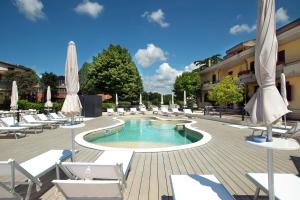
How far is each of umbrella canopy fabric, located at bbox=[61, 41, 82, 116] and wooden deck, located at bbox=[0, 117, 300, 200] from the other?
1650 millimetres

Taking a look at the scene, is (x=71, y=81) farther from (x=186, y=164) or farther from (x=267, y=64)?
(x=267, y=64)

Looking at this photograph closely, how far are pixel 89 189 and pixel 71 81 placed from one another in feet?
11.9

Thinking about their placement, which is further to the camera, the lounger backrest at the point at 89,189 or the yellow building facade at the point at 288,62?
the yellow building facade at the point at 288,62

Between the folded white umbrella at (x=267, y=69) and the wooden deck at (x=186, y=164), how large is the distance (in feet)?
6.02

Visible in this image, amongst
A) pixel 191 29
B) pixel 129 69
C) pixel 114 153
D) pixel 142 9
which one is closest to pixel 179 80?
pixel 129 69

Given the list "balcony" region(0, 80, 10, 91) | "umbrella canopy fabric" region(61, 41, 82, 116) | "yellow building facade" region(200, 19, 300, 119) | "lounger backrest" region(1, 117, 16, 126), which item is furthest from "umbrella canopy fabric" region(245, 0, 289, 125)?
"balcony" region(0, 80, 10, 91)

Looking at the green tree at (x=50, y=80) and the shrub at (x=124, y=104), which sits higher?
the green tree at (x=50, y=80)

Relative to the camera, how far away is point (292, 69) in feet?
57.2

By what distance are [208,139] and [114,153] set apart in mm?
5093

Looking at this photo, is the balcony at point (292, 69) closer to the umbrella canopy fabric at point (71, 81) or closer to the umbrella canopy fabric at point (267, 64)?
the umbrella canopy fabric at point (71, 81)

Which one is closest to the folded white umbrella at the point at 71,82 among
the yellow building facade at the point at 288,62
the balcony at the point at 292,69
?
the yellow building facade at the point at 288,62

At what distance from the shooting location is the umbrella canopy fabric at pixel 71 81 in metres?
6.01

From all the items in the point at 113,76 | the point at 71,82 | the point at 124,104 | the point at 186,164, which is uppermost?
the point at 113,76

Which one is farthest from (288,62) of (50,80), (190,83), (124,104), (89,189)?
(50,80)
